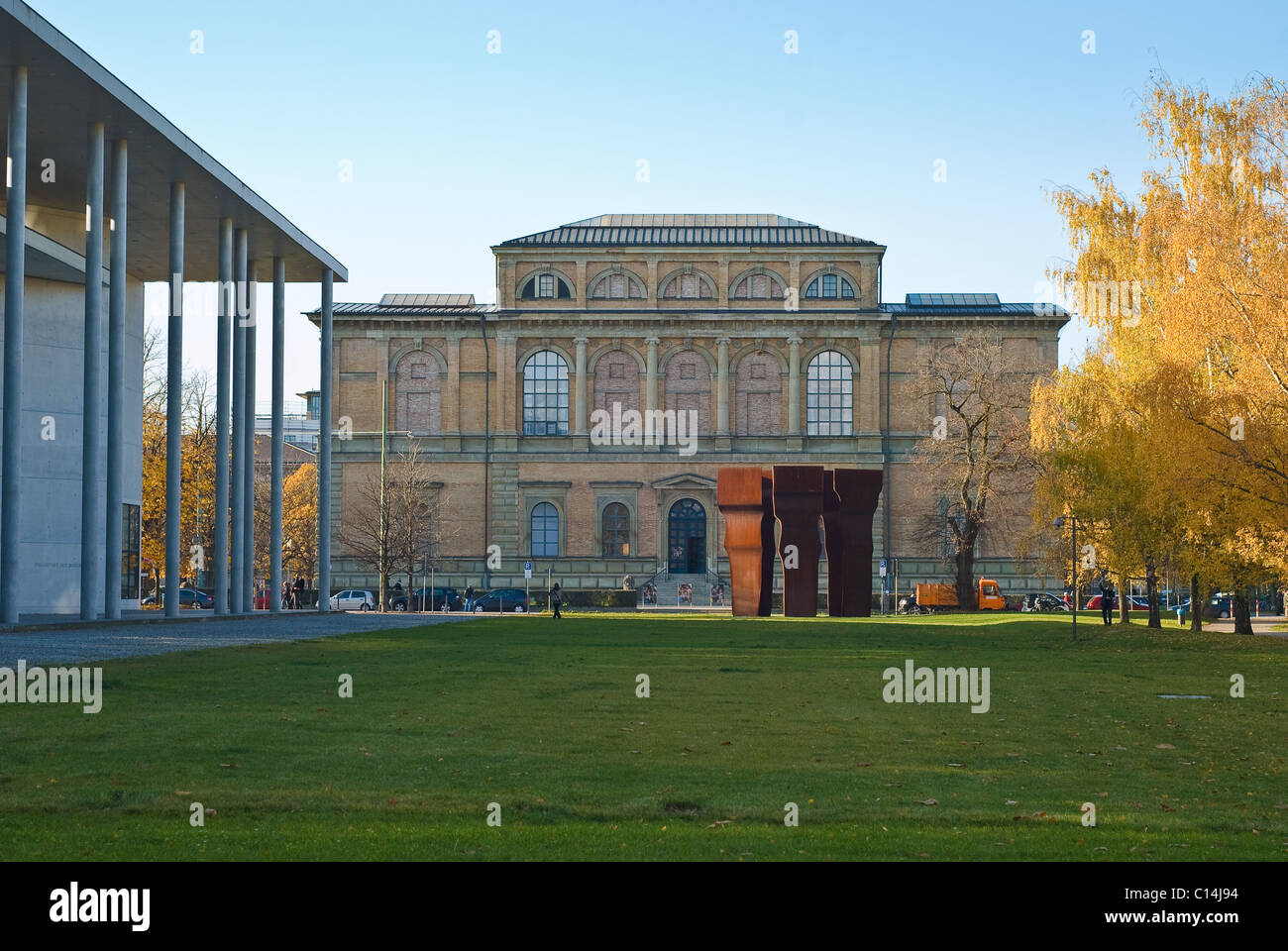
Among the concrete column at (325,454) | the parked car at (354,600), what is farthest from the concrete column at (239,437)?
the parked car at (354,600)

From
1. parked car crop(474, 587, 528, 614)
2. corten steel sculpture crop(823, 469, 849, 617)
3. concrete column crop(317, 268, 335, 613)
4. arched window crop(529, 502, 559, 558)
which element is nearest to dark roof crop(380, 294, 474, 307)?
arched window crop(529, 502, 559, 558)

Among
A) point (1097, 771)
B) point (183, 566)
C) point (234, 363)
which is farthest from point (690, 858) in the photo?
point (183, 566)

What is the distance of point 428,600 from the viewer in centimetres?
7819

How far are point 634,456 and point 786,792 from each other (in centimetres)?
7338

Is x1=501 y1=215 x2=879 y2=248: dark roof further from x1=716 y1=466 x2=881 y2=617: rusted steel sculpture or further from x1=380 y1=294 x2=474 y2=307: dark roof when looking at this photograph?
x1=716 y1=466 x2=881 y2=617: rusted steel sculpture

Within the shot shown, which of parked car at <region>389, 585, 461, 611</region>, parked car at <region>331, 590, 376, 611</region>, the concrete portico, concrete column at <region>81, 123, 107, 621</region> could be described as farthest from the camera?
parked car at <region>331, 590, 376, 611</region>

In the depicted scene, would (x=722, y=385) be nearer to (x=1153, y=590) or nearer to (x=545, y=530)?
(x=545, y=530)

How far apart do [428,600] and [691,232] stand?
1072 inches

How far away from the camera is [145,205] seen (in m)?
40.9

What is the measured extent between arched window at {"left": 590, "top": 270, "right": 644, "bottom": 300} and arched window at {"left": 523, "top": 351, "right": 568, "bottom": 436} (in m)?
4.51

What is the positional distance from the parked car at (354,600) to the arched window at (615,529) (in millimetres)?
14206

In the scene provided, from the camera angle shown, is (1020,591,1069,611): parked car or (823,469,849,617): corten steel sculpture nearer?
(823,469,849,617): corten steel sculpture

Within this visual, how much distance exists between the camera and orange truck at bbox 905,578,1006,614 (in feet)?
242
